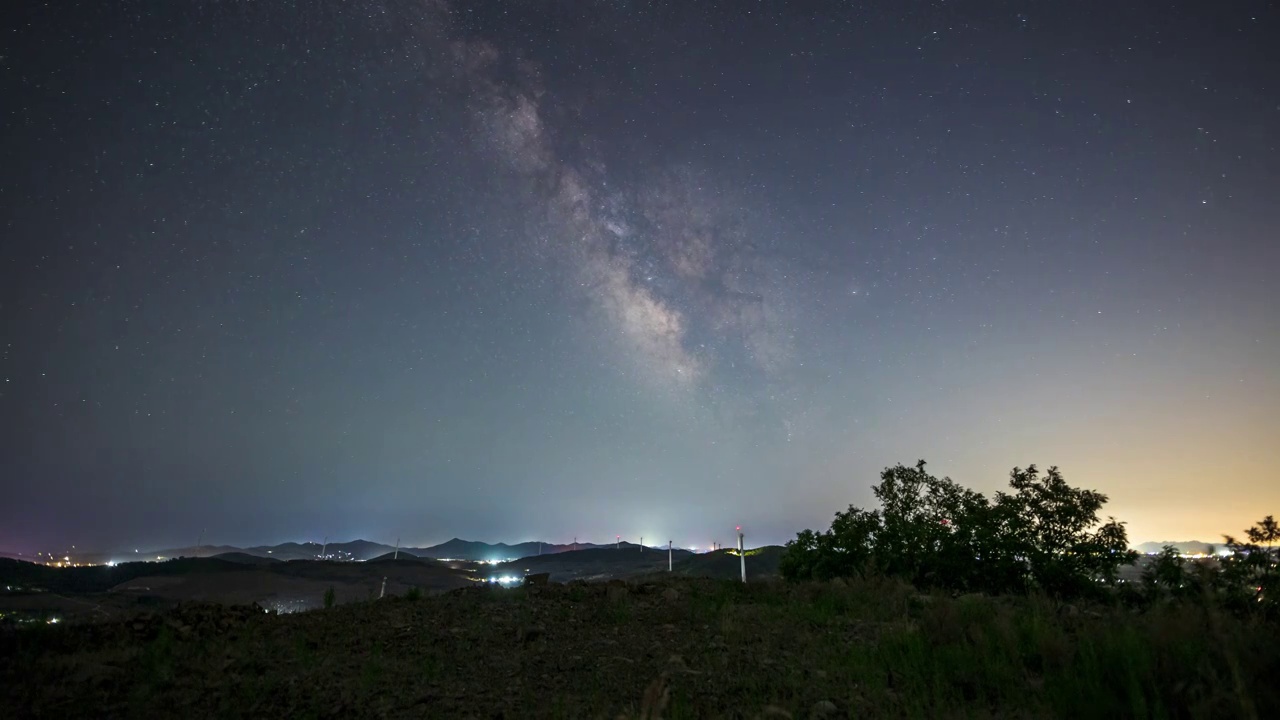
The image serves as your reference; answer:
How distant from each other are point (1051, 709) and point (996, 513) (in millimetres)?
11306

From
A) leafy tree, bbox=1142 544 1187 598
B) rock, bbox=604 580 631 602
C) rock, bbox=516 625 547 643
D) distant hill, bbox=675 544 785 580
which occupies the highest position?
leafy tree, bbox=1142 544 1187 598

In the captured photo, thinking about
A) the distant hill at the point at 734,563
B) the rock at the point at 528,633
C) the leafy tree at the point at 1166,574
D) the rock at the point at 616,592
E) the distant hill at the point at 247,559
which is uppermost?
the leafy tree at the point at 1166,574

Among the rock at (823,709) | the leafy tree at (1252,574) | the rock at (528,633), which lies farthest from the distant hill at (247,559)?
the leafy tree at (1252,574)

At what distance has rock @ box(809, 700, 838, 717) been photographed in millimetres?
6352

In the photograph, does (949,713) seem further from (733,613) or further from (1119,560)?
(1119,560)

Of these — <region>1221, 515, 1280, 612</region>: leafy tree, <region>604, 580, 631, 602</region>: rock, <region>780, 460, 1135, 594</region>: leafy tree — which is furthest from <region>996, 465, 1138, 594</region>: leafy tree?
<region>604, 580, 631, 602</region>: rock

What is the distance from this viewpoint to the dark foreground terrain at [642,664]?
19.9ft

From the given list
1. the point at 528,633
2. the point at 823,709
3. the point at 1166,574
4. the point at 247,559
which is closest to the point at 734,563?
the point at 1166,574

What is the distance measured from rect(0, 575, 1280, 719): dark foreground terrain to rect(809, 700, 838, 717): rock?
0.02 metres

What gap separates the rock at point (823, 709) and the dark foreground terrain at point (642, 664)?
2 centimetres

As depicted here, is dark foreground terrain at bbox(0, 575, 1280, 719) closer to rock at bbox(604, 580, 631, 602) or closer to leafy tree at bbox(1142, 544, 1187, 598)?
rock at bbox(604, 580, 631, 602)

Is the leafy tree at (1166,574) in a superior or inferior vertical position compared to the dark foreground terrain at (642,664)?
superior

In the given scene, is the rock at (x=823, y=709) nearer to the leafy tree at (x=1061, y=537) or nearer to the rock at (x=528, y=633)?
the rock at (x=528, y=633)

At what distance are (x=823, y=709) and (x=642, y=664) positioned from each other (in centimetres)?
268
